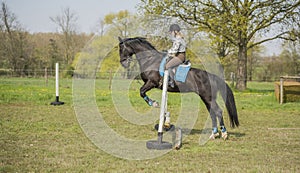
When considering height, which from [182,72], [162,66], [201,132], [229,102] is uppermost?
[162,66]

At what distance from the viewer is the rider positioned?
294 inches

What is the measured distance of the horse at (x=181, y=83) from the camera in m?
7.99

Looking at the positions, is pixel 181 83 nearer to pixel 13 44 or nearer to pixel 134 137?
pixel 134 137

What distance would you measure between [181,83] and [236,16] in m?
16.2

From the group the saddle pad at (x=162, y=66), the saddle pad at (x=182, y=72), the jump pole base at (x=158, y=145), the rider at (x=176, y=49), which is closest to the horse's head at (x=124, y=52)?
the saddle pad at (x=162, y=66)

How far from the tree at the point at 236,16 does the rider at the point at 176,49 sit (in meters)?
15.9

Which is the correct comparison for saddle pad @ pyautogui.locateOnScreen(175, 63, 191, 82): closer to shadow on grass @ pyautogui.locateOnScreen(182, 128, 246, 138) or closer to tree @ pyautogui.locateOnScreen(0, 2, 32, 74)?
shadow on grass @ pyautogui.locateOnScreen(182, 128, 246, 138)

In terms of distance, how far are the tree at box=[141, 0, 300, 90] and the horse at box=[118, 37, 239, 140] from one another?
15.4m

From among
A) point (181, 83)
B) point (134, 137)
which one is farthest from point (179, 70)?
point (134, 137)

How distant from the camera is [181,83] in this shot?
7.95m

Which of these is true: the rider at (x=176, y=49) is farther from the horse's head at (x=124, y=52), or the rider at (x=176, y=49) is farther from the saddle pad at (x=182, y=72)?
the horse's head at (x=124, y=52)

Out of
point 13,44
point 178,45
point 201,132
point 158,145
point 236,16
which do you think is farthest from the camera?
point 13,44

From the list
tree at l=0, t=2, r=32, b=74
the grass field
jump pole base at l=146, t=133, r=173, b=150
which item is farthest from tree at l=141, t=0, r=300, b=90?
tree at l=0, t=2, r=32, b=74

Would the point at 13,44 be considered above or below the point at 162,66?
above
